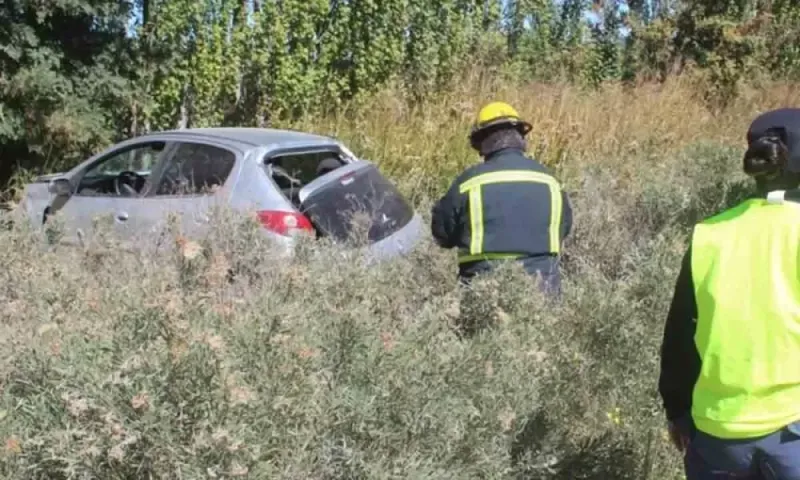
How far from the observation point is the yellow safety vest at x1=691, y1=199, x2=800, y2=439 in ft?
9.09

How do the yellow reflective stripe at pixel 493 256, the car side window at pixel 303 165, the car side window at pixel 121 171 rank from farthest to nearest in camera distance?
the car side window at pixel 121 171, the car side window at pixel 303 165, the yellow reflective stripe at pixel 493 256

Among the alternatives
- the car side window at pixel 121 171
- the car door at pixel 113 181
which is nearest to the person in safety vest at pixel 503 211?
the car door at pixel 113 181

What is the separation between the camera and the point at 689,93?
44.2 ft

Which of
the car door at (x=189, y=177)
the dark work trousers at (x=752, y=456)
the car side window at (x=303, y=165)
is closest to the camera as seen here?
the dark work trousers at (x=752, y=456)

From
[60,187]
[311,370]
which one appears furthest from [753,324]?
[60,187]

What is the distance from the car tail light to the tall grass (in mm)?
1705

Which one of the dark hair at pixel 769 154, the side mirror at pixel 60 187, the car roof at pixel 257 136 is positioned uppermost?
the dark hair at pixel 769 154

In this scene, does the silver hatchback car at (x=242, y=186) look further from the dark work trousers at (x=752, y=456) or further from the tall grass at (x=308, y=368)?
the dark work trousers at (x=752, y=456)

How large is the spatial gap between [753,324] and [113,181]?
6.72 metres

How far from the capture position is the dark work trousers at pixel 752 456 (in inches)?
109

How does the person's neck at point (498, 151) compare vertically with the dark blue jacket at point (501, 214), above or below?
above

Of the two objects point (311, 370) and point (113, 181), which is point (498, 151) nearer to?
point (311, 370)

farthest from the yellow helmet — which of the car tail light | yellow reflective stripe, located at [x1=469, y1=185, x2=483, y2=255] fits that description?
the car tail light

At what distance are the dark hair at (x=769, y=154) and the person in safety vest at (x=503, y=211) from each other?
2.14 meters
